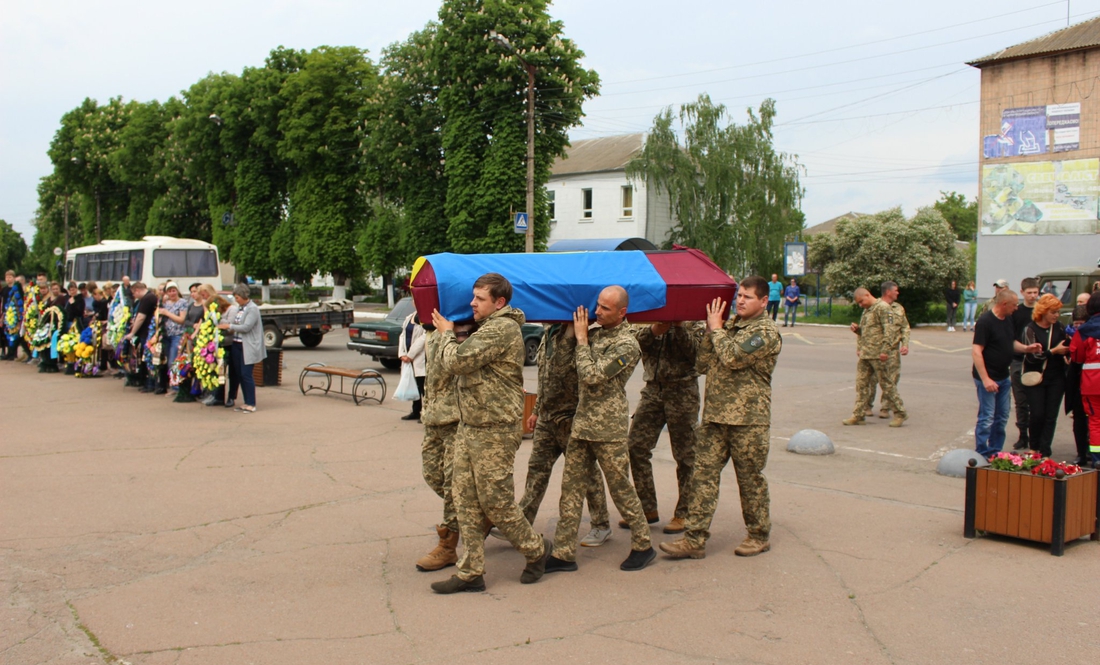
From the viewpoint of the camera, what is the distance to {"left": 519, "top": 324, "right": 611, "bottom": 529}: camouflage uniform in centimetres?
576

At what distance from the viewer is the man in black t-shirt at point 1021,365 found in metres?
9.32

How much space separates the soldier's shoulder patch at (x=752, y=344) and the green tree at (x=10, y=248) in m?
91.7

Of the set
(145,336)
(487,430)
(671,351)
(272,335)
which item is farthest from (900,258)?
(487,430)

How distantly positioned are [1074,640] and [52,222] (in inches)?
3336

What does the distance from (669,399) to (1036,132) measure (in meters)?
32.3

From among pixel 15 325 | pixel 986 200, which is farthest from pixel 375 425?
pixel 986 200

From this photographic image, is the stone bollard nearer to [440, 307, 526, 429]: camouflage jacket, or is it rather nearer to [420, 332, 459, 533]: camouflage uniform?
[420, 332, 459, 533]: camouflage uniform

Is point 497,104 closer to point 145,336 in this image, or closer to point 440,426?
point 145,336

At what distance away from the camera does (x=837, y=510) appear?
7133mm

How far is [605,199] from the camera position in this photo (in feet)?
159

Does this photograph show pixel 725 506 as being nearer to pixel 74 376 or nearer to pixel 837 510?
pixel 837 510

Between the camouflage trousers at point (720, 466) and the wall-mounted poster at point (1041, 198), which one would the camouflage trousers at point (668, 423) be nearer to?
the camouflage trousers at point (720, 466)

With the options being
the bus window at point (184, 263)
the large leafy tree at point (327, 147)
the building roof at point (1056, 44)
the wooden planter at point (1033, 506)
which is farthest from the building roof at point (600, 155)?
the wooden planter at point (1033, 506)

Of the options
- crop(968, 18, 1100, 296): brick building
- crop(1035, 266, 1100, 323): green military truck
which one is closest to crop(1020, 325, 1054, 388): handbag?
crop(1035, 266, 1100, 323): green military truck
